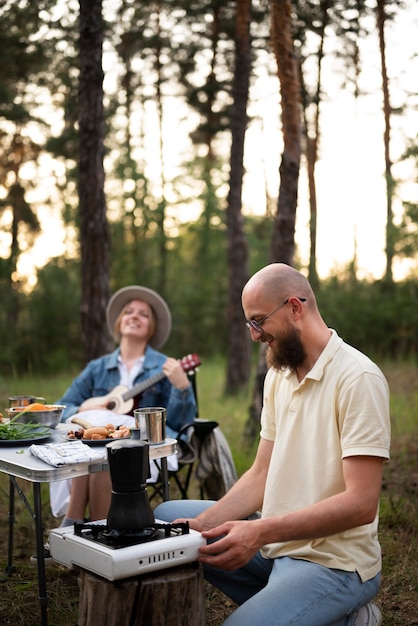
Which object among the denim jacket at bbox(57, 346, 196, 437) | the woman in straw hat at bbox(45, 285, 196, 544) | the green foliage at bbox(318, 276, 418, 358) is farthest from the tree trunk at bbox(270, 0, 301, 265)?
the green foliage at bbox(318, 276, 418, 358)

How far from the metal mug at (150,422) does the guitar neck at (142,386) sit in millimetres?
1222

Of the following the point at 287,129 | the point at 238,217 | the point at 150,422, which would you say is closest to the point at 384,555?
the point at 150,422

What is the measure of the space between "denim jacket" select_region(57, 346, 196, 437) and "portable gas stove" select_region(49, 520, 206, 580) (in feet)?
6.48

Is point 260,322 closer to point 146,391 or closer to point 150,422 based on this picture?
point 150,422

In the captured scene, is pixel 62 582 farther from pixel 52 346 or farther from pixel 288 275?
pixel 52 346

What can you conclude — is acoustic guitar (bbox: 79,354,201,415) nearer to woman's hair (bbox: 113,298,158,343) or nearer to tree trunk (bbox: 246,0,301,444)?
Result: woman's hair (bbox: 113,298,158,343)

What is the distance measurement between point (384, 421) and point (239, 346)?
26.6 feet

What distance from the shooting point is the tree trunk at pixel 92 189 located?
5.84 metres

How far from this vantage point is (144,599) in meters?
2.09

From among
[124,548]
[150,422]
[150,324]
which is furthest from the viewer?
[150,324]

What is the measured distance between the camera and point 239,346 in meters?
10.3

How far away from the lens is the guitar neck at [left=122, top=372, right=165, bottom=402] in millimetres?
4273

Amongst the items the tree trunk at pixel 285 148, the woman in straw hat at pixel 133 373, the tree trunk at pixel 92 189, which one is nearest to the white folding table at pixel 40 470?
the woman in straw hat at pixel 133 373

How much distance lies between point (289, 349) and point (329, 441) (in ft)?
1.04
